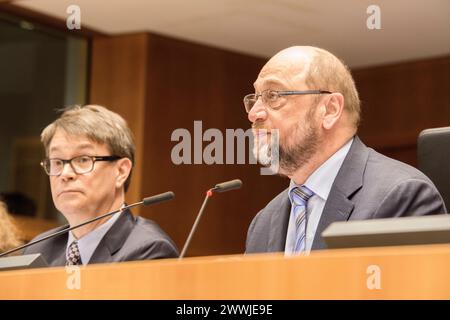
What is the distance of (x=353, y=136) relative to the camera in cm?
219

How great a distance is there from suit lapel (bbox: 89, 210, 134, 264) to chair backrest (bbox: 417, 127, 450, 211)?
937mm

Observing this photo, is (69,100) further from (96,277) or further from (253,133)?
(96,277)

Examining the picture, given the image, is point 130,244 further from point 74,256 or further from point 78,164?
point 78,164

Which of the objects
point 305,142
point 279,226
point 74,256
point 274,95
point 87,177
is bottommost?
point 74,256

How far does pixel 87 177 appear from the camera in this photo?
2650 mm

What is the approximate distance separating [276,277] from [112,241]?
141cm

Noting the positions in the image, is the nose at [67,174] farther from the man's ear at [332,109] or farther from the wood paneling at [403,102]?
the wood paneling at [403,102]

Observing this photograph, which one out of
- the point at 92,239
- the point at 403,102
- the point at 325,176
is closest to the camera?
the point at 325,176

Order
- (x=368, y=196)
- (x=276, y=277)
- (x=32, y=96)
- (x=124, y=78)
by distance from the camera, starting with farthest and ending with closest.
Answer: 1. (x=32, y=96)
2. (x=124, y=78)
3. (x=368, y=196)
4. (x=276, y=277)

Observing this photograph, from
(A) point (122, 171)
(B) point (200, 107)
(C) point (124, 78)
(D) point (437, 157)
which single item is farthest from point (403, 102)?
(D) point (437, 157)

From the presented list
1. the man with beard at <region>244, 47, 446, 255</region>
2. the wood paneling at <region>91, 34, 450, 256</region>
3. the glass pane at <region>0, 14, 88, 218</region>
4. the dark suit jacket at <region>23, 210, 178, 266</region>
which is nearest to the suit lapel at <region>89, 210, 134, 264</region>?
the dark suit jacket at <region>23, 210, 178, 266</region>

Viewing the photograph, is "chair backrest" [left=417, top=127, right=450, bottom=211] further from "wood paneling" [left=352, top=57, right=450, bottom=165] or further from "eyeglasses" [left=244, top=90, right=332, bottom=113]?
"wood paneling" [left=352, top=57, right=450, bottom=165]

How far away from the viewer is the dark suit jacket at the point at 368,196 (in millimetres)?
1838

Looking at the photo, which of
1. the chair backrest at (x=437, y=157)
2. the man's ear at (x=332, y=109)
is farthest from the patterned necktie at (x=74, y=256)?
the chair backrest at (x=437, y=157)
